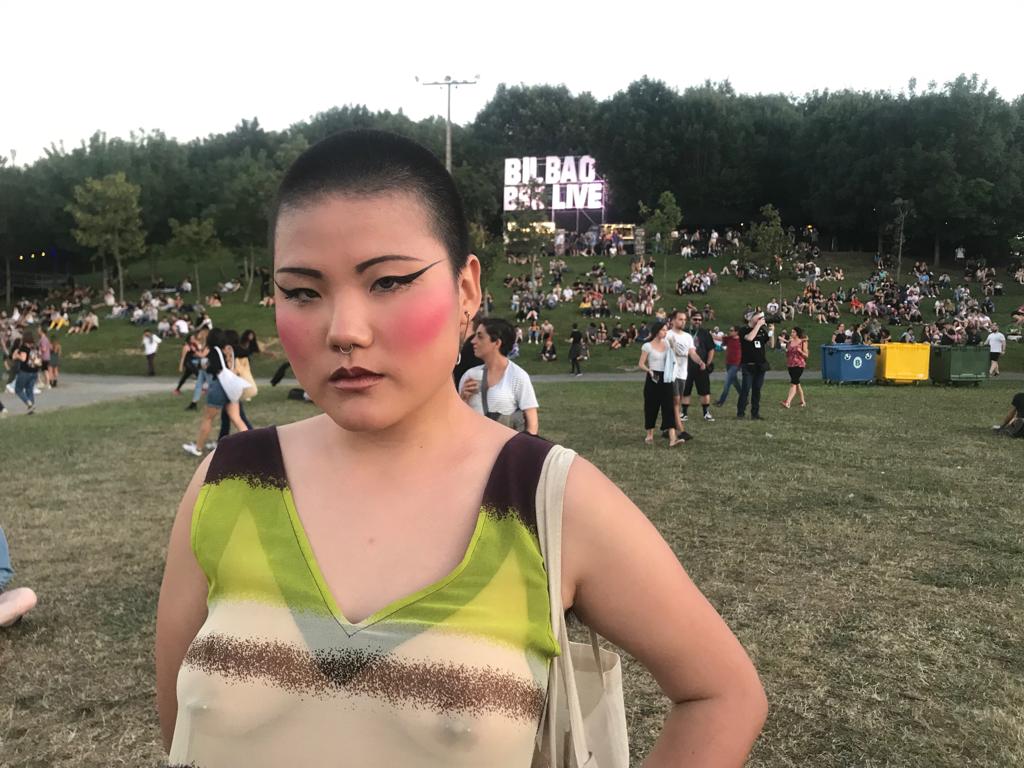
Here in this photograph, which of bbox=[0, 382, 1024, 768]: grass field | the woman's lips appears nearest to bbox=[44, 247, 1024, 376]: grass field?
bbox=[0, 382, 1024, 768]: grass field

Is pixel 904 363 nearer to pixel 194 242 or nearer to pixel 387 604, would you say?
pixel 387 604

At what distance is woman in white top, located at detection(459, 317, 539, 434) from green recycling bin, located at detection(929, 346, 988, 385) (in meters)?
20.9

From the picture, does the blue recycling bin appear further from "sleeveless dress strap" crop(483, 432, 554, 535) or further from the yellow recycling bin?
"sleeveless dress strap" crop(483, 432, 554, 535)

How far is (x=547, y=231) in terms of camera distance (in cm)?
5519

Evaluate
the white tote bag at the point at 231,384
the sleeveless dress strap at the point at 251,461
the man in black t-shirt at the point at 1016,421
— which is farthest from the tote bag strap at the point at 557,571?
the man in black t-shirt at the point at 1016,421

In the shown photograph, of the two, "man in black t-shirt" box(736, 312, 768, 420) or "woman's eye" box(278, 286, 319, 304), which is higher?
"woman's eye" box(278, 286, 319, 304)

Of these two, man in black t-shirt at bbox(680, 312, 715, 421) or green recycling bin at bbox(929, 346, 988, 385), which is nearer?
man in black t-shirt at bbox(680, 312, 715, 421)

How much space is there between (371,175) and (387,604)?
700mm

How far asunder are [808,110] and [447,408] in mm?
82373

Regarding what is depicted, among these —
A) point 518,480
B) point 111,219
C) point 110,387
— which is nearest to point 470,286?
point 518,480

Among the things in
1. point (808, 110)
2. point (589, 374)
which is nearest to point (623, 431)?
point (589, 374)

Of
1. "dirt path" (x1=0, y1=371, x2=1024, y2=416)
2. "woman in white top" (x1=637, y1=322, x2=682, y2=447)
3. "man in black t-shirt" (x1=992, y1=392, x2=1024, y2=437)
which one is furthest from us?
"dirt path" (x1=0, y1=371, x2=1024, y2=416)

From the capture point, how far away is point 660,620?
1.36 meters

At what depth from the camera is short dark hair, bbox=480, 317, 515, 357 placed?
752 centimetres
